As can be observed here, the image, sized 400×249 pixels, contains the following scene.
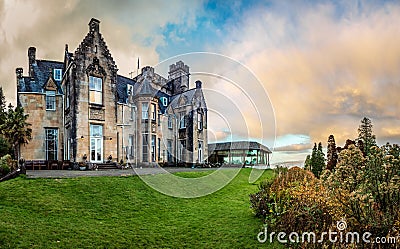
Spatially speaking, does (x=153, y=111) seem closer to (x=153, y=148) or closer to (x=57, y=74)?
(x=153, y=148)

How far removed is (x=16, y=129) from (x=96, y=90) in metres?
7.36

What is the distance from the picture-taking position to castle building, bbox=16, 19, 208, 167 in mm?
25703

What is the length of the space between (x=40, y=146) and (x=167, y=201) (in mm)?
18091

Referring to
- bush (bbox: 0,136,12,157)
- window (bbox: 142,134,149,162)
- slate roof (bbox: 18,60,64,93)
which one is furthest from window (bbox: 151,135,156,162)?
bush (bbox: 0,136,12,157)

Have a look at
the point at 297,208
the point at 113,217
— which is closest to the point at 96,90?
the point at 113,217

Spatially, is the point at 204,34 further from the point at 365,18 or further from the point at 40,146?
the point at 40,146

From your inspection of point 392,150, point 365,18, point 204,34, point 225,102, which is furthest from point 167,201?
point 365,18

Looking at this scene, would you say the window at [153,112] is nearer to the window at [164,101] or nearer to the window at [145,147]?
the window at [145,147]

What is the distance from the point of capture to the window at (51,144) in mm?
27234

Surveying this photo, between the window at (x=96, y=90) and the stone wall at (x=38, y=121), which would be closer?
the window at (x=96, y=90)

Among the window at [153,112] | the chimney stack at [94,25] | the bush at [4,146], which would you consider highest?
the chimney stack at [94,25]

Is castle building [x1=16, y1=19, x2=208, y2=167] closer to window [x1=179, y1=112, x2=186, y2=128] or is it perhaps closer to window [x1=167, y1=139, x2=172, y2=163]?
window [x1=167, y1=139, x2=172, y2=163]

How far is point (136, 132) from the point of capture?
30.6 meters

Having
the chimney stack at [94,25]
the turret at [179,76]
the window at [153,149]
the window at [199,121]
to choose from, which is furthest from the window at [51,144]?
the turret at [179,76]
